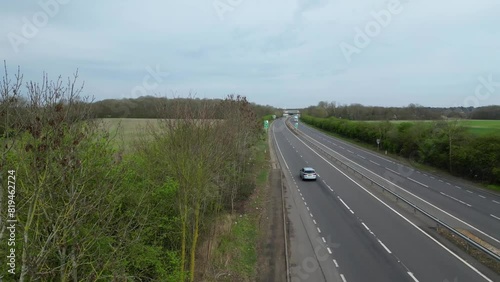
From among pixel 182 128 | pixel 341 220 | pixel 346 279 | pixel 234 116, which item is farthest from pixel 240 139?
pixel 346 279

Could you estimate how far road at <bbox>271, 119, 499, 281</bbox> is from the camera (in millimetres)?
14547

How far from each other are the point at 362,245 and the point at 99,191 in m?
14.1

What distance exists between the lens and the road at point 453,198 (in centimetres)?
2034

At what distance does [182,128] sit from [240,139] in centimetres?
1270

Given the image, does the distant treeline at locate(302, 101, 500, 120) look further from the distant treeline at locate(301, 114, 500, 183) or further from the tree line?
the tree line

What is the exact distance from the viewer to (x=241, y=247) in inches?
699

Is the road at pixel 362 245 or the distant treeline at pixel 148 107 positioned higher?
the distant treeline at pixel 148 107

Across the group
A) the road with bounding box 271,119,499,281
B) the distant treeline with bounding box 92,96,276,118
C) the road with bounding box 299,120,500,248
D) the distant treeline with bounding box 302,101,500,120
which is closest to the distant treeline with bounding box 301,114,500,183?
the road with bounding box 299,120,500,248

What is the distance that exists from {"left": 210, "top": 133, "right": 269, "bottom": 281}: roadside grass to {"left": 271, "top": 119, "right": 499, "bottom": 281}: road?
2.12 m

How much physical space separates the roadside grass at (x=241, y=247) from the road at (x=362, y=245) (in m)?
2.12

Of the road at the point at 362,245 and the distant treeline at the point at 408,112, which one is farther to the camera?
the distant treeline at the point at 408,112

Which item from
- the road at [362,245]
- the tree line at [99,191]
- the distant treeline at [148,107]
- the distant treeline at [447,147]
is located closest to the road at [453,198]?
the distant treeline at [447,147]

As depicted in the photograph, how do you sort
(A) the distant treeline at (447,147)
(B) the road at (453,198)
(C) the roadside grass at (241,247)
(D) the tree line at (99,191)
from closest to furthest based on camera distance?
(D) the tree line at (99,191), (C) the roadside grass at (241,247), (B) the road at (453,198), (A) the distant treeline at (447,147)

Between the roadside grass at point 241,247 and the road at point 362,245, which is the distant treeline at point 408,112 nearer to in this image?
the road at point 362,245
